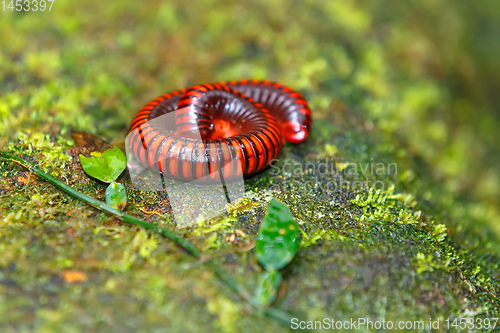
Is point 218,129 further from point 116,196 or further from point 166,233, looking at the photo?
point 166,233

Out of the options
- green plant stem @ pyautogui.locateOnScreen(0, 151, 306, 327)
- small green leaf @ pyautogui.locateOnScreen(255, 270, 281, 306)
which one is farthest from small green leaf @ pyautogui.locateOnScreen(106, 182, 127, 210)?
small green leaf @ pyautogui.locateOnScreen(255, 270, 281, 306)

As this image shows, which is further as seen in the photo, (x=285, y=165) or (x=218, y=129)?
(x=218, y=129)

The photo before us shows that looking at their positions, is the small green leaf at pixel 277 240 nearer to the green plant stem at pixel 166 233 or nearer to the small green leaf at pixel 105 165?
the green plant stem at pixel 166 233

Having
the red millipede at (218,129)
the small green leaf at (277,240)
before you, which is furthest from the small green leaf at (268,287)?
the red millipede at (218,129)

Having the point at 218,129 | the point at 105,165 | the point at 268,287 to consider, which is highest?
the point at 218,129

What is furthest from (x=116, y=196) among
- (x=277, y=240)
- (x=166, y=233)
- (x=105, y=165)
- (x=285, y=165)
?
(x=285, y=165)

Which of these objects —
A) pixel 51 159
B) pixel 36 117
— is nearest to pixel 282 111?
pixel 51 159
